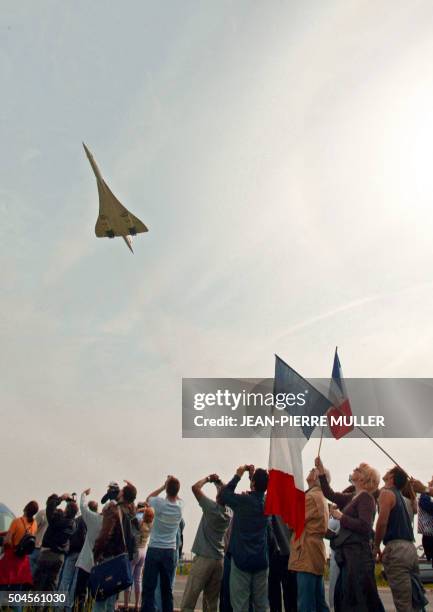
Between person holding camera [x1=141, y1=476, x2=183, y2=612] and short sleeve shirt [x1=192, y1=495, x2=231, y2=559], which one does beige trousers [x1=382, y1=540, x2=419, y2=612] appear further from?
person holding camera [x1=141, y1=476, x2=183, y2=612]

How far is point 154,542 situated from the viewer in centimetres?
841

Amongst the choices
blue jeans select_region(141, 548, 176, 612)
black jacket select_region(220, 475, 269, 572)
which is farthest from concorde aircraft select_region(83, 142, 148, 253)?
black jacket select_region(220, 475, 269, 572)

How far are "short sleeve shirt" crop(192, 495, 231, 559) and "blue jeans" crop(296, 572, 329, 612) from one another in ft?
3.64

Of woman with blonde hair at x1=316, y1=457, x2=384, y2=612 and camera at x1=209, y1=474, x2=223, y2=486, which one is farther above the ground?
camera at x1=209, y1=474, x2=223, y2=486

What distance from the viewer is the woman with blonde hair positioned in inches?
261

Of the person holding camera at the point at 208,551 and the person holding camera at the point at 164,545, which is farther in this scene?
the person holding camera at the point at 164,545

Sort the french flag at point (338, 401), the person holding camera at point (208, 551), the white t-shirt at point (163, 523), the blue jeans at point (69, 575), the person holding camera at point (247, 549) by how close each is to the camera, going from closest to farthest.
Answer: the person holding camera at point (247, 549)
the person holding camera at point (208, 551)
the white t-shirt at point (163, 523)
the blue jeans at point (69, 575)
the french flag at point (338, 401)

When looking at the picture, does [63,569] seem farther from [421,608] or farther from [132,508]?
[421,608]

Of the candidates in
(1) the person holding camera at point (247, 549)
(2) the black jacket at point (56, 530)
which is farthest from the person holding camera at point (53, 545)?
(1) the person holding camera at point (247, 549)

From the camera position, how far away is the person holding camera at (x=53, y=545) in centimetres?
938

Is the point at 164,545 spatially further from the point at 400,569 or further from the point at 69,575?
the point at 400,569

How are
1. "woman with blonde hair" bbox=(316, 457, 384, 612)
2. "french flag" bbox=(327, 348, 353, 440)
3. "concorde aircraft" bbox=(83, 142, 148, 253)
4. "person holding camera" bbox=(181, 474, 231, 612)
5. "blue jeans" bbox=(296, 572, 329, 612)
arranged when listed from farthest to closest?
"concorde aircraft" bbox=(83, 142, 148, 253)
"french flag" bbox=(327, 348, 353, 440)
"person holding camera" bbox=(181, 474, 231, 612)
"blue jeans" bbox=(296, 572, 329, 612)
"woman with blonde hair" bbox=(316, 457, 384, 612)

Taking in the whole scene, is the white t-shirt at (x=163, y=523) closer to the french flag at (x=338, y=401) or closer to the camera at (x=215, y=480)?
the camera at (x=215, y=480)

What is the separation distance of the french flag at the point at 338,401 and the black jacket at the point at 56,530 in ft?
13.9
